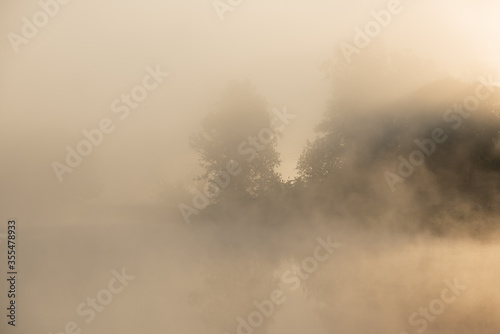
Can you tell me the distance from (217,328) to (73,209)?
7063 millimetres

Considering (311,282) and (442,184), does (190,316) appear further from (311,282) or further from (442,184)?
(442,184)

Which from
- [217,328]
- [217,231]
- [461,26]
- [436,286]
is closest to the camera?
[217,328]

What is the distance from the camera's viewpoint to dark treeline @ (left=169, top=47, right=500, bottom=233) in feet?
41.8

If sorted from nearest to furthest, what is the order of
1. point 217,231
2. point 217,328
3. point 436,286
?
1. point 217,328
2. point 436,286
3. point 217,231

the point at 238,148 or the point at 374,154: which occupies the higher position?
the point at 238,148

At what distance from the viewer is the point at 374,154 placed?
1388cm

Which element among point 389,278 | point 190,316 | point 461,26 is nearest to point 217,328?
point 190,316

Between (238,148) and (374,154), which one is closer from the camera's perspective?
(374,154)

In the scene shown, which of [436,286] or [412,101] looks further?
[412,101]

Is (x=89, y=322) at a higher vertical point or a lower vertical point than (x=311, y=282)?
higher

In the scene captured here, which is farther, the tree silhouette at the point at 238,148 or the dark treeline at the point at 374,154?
the tree silhouette at the point at 238,148

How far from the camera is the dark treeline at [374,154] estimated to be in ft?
41.8

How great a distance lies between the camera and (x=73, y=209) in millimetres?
13664

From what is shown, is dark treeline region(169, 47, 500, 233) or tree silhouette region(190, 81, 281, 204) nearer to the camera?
dark treeline region(169, 47, 500, 233)
